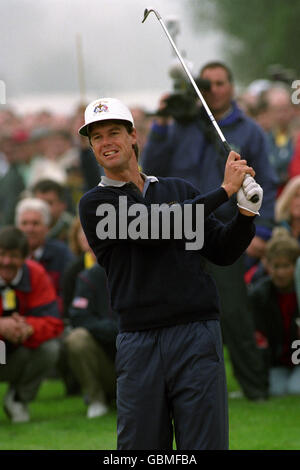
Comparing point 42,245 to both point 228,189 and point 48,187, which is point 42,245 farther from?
point 228,189

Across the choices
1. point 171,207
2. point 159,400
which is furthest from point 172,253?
point 159,400

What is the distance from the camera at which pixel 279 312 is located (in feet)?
25.7

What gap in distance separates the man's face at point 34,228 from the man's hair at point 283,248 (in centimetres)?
212

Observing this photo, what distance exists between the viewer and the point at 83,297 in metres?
7.53

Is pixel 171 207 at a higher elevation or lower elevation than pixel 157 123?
lower

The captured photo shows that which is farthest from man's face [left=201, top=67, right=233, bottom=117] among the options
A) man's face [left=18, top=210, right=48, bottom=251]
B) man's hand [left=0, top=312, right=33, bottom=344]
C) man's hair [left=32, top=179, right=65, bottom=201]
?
man's hair [left=32, top=179, right=65, bottom=201]

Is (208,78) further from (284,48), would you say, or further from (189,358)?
(284,48)

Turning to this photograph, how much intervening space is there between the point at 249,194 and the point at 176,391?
0.84 m

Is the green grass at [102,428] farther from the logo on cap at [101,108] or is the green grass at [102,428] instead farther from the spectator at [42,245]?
the logo on cap at [101,108]

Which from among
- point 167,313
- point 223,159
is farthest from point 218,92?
point 167,313

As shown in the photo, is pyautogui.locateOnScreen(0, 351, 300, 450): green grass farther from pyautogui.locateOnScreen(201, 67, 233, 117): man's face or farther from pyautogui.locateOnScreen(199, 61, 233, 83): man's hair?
pyautogui.locateOnScreen(199, 61, 233, 83): man's hair

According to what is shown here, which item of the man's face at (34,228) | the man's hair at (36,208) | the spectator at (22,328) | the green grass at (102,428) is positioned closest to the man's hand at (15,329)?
the spectator at (22,328)

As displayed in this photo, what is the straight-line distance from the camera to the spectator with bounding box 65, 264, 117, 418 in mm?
7359

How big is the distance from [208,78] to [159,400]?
3839mm
